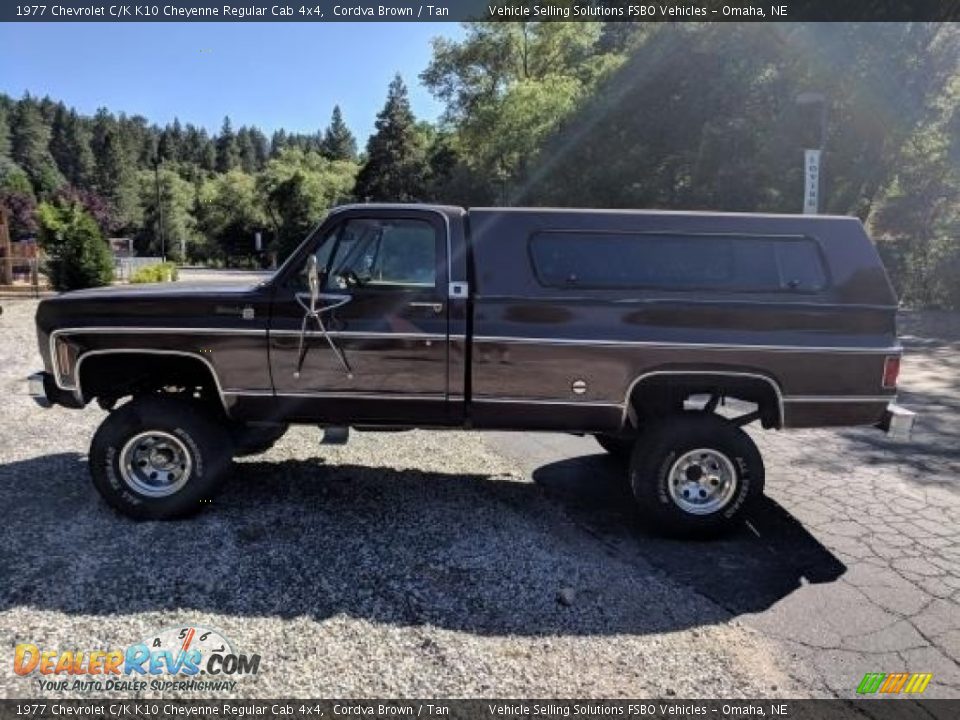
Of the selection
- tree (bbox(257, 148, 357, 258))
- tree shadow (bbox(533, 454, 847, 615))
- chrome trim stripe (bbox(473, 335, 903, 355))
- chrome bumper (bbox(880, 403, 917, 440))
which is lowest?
tree shadow (bbox(533, 454, 847, 615))

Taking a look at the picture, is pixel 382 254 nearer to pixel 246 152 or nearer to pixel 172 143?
pixel 172 143

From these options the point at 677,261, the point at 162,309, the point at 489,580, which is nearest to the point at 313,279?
the point at 162,309

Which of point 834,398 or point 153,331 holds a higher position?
point 153,331

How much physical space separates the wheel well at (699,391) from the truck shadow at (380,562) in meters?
0.81

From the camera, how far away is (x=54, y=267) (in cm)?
2014

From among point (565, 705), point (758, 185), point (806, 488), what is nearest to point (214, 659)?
point (565, 705)

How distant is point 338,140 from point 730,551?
110331mm

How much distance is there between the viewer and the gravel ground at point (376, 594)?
9.74 feet

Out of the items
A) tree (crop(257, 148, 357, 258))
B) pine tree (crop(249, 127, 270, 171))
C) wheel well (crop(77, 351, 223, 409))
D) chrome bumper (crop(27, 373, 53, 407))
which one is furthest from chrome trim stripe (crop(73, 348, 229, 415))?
pine tree (crop(249, 127, 270, 171))

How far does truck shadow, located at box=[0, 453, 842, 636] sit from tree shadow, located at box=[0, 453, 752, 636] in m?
0.01

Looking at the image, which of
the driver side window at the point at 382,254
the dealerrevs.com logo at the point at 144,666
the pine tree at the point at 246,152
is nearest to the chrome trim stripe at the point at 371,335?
the driver side window at the point at 382,254

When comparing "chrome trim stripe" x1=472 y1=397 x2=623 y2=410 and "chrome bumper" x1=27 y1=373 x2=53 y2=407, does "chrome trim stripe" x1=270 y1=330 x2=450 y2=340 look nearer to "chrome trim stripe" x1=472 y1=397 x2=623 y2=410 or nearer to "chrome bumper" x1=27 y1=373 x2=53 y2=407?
"chrome trim stripe" x1=472 y1=397 x2=623 y2=410

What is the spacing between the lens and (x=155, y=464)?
4.47 metres

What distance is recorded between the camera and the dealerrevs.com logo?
2.84 meters
